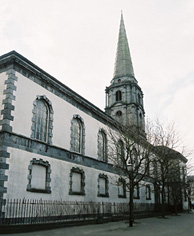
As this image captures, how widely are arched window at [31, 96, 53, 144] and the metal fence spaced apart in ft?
15.1

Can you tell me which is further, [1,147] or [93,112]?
[93,112]

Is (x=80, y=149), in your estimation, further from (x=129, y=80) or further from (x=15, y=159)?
(x=129, y=80)

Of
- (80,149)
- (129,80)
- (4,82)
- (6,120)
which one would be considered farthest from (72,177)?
(129,80)

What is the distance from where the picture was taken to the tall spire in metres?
46.6

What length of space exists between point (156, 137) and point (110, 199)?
7.81 meters

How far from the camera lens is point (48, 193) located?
17.3 meters

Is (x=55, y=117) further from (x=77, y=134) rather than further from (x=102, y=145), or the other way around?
(x=102, y=145)

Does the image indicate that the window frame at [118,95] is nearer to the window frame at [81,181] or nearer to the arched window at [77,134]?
the arched window at [77,134]

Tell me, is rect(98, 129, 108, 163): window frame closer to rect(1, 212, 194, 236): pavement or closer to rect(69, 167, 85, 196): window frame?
rect(69, 167, 85, 196): window frame

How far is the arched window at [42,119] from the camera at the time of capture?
1805 cm

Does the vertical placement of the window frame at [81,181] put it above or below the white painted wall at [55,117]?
below

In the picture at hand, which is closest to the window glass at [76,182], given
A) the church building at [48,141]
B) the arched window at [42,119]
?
the church building at [48,141]

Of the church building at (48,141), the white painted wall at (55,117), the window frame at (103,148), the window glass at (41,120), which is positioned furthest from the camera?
the window frame at (103,148)

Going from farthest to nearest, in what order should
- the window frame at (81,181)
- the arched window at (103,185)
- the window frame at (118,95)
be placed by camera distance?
the window frame at (118,95) → the arched window at (103,185) → the window frame at (81,181)
